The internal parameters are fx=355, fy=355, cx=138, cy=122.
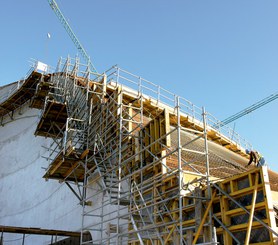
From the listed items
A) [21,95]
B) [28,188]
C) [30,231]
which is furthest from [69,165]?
[21,95]

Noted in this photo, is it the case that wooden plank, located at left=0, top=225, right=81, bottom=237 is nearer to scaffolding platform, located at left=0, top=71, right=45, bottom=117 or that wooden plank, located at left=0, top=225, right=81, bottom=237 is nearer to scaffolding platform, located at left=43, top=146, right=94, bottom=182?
scaffolding platform, located at left=43, top=146, right=94, bottom=182

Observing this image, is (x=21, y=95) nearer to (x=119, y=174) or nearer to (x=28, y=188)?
(x=28, y=188)

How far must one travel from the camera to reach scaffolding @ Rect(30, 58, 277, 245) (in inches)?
387

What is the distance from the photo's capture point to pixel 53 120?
21.5 meters

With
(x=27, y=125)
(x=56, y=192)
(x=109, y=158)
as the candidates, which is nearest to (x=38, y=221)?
(x=56, y=192)

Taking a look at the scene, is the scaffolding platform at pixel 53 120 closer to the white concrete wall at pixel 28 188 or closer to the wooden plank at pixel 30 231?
the white concrete wall at pixel 28 188

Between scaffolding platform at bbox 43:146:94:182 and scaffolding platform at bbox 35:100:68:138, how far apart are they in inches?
144

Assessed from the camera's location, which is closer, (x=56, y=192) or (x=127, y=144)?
(x=127, y=144)

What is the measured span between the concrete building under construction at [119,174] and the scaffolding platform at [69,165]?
50 mm

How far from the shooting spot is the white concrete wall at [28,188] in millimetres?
21297

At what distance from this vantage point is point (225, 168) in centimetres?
1414

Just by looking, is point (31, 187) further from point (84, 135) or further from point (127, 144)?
point (127, 144)

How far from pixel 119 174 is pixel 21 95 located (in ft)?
63.7

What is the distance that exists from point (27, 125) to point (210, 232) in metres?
23.7
